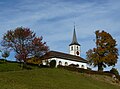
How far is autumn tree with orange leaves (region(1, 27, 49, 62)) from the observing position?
70.3 m

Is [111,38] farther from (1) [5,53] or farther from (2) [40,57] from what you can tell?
(1) [5,53]

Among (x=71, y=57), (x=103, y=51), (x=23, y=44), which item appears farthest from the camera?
(x=71, y=57)

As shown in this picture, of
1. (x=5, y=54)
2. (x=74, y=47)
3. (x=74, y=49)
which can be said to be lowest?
(x=5, y=54)

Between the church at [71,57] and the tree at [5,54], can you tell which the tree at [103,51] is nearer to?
the church at [71,57]

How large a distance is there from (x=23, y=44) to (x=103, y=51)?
95.4 ft

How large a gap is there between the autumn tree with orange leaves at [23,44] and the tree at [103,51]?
78.0 ft

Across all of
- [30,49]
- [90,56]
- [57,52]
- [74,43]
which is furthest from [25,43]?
[74,43]

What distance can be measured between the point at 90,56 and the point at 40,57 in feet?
80.7

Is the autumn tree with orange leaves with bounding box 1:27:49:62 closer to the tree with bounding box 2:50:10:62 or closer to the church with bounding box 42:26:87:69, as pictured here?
the tree with bounding box 2:50:10:62

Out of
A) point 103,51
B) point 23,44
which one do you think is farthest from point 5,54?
point 103,51

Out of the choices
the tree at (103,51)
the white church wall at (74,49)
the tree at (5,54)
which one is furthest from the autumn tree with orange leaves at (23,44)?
the white church wall at (74,49)

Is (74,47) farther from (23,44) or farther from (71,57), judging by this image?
(23,44)

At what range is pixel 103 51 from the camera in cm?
9225

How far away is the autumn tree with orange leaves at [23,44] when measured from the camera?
231ft
